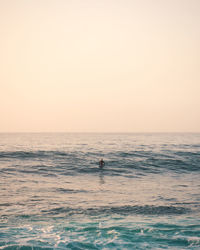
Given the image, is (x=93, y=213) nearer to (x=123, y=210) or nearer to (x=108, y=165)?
(x=123, y=210)

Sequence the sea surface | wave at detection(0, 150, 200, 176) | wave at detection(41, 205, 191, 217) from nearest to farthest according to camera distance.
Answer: the sea surface → wave at detection(41, 205, 191, 217) → wave at detection(0, 150, 200, 176)

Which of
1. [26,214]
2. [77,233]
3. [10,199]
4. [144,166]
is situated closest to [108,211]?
[77,233]

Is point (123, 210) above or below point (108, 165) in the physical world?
above

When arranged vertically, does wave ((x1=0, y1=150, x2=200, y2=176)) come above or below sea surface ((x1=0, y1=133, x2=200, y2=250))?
below

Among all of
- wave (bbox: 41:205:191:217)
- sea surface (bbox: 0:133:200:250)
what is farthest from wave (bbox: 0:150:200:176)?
wave (bbox: 41:205:191:217)

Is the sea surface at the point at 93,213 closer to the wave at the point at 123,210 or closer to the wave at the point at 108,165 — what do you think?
the wave at the point at 123,210

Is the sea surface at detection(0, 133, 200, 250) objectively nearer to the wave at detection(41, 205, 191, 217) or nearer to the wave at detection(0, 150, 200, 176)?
the wave at detection(41, 205, 191, 217)

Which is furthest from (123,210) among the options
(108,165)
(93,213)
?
(108,165)

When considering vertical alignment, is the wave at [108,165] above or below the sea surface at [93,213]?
below

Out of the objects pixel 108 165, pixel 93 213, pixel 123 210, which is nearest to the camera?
pixel 93 213

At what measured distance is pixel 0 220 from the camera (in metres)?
11.2

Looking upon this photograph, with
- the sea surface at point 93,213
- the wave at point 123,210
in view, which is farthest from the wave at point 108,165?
the wave at point 123,210

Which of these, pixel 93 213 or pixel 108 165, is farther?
pixel 108 165

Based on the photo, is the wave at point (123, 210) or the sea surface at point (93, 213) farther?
the wave at point (123, 210)
